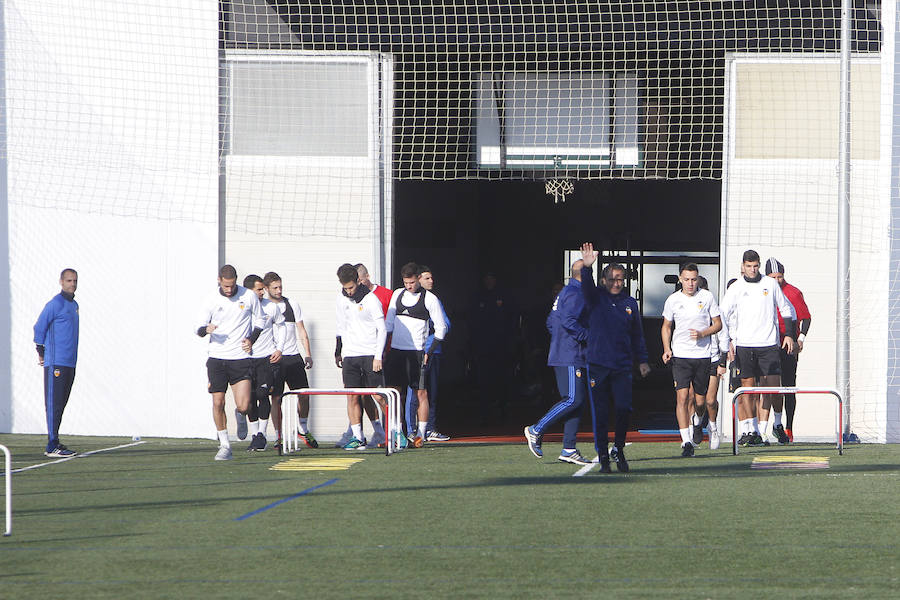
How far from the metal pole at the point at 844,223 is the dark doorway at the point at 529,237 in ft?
23.7

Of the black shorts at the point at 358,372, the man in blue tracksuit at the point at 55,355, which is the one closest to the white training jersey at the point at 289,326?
the black shorts at the point at 358,372

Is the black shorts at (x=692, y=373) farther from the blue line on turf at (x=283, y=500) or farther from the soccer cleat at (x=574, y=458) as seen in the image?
the blue line on turf at (x=283, y=500)

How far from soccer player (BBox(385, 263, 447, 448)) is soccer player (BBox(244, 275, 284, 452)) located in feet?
3.83

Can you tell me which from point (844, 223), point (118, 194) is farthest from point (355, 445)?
point (844, 223)

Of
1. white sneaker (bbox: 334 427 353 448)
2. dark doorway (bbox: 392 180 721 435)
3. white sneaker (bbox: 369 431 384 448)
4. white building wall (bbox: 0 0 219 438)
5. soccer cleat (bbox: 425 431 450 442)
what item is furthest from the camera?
dark doorway (bbox: 392 180 721 435)

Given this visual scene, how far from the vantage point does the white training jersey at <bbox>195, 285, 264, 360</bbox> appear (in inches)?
441

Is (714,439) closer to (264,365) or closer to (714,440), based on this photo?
(714,440)

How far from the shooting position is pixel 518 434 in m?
14.2

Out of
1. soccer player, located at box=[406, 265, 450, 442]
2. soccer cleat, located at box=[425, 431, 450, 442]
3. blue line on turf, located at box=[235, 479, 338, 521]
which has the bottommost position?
soccer cleat, located at box=[425, 431, 450, 442]

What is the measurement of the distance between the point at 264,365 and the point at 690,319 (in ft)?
14.4

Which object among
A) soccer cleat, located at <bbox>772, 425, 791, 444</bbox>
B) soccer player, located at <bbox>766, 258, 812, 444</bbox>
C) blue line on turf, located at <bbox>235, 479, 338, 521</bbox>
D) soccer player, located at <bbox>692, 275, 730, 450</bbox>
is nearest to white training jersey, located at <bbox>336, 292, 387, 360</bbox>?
blue line on turf, located at <bbox>235, 479, 338, 521</bbox>

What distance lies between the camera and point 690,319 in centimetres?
1152

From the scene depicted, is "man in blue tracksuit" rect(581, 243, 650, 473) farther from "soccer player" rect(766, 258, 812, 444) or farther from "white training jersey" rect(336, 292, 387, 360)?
"soccer player" rect(766, 258, 812, 444)

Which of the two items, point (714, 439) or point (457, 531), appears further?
point (714, 439)
